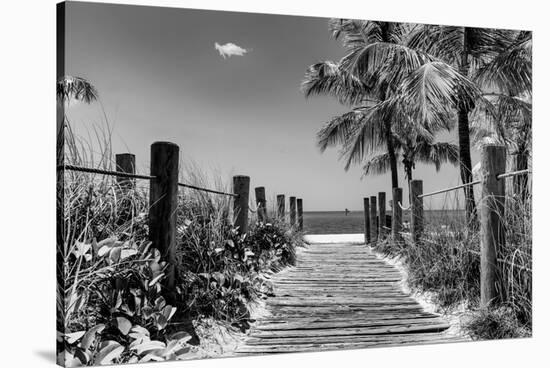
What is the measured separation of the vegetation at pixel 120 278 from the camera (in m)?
2.56

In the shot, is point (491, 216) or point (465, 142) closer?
point (491, 216)

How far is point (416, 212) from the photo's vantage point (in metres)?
4.89

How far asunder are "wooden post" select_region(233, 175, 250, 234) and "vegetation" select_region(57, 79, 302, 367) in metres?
0.86

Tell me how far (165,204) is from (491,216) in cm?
228

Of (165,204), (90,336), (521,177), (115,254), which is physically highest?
(521,177)

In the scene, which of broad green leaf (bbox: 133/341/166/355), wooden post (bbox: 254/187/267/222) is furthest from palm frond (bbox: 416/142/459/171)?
broad green leaf (bbox: 133/341/166/355)

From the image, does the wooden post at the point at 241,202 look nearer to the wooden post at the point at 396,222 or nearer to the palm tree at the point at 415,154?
the palm tree at the point at 415,154

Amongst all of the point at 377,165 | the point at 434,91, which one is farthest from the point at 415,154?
the point at 434,91

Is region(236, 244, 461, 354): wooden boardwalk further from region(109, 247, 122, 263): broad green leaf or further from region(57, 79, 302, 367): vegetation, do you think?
region(109, 247, 122, 263): broad green leaf

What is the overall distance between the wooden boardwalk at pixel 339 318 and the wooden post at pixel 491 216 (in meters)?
0.44

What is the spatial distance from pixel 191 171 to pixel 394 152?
192 centimetres

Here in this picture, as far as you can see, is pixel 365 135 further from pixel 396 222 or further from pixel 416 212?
pixel 396 222

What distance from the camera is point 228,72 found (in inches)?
135

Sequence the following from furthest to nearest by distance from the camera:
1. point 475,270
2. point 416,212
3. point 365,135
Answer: point 416,212, point 365,135, point 475,270
